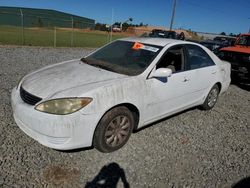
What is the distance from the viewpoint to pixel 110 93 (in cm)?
313

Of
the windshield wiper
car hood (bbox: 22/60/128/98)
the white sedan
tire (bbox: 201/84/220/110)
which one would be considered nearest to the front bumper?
the white sedan

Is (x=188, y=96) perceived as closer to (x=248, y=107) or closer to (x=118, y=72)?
(x=118, y=72)

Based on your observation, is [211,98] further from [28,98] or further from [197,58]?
[28,98]

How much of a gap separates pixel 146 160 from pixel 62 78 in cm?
162

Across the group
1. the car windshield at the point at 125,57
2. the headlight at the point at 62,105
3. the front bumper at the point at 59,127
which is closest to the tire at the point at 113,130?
the front bumper at the point at 59,127

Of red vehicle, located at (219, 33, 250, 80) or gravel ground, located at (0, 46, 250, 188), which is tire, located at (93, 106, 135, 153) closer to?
gravel ground, located at (0, 46, 250, 188)

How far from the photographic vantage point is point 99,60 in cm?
425

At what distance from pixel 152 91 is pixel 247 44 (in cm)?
776

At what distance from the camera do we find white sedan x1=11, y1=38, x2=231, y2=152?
293cm

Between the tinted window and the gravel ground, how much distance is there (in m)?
1.14

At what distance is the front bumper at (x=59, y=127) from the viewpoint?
287 cm

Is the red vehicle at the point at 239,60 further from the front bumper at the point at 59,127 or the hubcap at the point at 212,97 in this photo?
the front bumper at the point at 59,127

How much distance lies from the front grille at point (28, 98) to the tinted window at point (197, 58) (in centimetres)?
267

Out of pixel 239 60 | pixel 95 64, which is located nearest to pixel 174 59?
pixel 95 64
